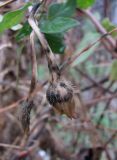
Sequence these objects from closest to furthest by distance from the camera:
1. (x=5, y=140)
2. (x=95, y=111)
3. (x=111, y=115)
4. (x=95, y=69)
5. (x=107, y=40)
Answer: (x=107, y=40) < (x=5, y=140) < (x=111, y=115) < (x=95, y=111) < (x=95, y=69)

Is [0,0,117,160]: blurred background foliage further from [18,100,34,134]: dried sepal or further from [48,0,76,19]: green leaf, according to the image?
[18,100,34,134]: dried sepal

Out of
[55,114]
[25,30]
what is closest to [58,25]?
[25,30]

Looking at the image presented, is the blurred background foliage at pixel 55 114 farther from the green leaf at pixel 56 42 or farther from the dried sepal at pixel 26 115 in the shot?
the dried sepal at pixel 26 115

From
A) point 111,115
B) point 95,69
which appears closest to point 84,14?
point 111,115

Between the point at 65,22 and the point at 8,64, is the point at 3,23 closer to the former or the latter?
the point at 65,22

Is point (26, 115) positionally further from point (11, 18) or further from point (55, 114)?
point (55, 114)

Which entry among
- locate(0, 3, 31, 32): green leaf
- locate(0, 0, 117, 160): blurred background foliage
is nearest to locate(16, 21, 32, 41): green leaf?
locate(0, 3, 31, 32): green leaf

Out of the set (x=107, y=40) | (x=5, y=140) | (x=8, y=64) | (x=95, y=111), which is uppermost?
(x=107, y=40)
